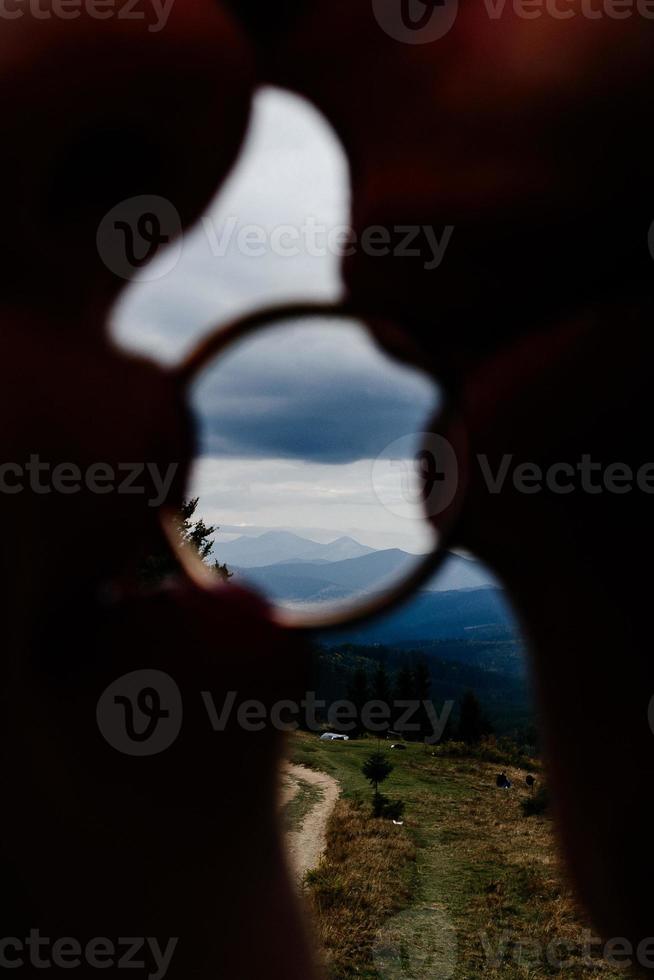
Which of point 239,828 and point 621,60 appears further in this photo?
point 239,828

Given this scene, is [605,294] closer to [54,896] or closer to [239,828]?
[239,828]

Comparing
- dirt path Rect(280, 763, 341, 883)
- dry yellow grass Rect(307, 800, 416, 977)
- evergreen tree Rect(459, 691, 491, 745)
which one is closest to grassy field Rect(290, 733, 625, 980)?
dry yellow grass Rect(307, 800, 416, 977)

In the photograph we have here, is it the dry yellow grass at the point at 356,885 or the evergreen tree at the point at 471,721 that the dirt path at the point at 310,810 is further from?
the evergreen tree at the point at 471,721

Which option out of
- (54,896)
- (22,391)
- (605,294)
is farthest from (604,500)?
(54,896)

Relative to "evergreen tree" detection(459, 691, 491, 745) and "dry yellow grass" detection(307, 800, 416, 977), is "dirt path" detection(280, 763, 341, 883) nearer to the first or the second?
"dry yellow grass" detection(307, 800, 416, 977)

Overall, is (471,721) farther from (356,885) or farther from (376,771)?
(356,885)

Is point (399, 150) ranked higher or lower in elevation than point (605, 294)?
higher

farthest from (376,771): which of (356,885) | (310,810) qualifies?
(356,885)
